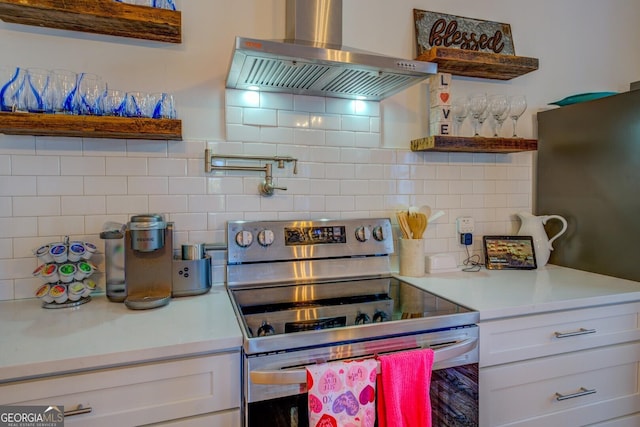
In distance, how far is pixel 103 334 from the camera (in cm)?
105

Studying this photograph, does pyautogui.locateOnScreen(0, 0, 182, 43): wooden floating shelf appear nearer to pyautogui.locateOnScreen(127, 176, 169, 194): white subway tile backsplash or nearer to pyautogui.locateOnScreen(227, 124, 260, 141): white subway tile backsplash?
pyautogui.locateOnScreen(227, 124, 260, 141): white subway tile backsplash

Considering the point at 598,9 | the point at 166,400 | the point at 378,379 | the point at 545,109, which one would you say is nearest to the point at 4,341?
the point at 166,400

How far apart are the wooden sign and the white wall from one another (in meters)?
0.05

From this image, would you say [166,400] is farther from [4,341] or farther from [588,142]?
[588,142]

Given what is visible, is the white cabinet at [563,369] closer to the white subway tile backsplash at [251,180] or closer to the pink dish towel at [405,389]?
the pink dish towel at [405,389]

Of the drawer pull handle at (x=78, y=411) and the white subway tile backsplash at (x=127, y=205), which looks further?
the white subway tile backsplash at (x=127, y=205)

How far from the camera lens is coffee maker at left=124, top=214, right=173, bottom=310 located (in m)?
1.33

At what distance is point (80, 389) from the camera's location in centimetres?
92

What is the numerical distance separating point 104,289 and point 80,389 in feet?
2.06

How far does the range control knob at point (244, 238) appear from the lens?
5.14 feet

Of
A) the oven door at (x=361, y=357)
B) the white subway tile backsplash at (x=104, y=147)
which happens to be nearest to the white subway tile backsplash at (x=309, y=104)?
the white subway tile backsplash at (x=104, y=147)

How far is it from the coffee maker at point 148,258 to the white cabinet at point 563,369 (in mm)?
1138

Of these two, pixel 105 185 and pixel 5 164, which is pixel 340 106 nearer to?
pixel 105 185

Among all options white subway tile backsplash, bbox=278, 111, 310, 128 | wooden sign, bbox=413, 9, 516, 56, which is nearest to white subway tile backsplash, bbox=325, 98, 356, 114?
white subway tile backsplash, bbox=278, 111, 310, 128
